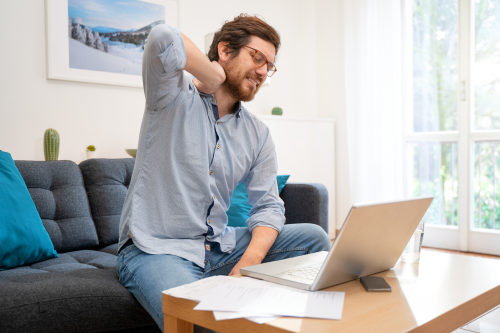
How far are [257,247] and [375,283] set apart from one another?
18.7 inches

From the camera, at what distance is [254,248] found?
4.25 ft

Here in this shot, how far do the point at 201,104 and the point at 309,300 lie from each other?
0.79 metres

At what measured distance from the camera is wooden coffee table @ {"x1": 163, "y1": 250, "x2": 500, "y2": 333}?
2.26 feet

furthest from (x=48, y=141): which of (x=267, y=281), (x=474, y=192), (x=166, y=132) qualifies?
(x=474, y=192)

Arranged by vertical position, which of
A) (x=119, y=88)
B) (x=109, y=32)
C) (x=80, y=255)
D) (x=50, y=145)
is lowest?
(x=80, y=255)

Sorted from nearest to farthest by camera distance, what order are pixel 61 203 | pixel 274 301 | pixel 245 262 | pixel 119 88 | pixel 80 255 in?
pixel 274 301, pixel 245 262, pixel 80 255, pixel 61 203, pixel 119 88

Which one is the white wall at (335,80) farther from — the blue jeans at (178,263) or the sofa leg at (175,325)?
the sofa leg at (175,325)

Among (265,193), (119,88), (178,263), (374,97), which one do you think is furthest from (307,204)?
(374,97)

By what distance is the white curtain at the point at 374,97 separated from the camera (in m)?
3.56

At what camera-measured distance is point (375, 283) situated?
0.89 m

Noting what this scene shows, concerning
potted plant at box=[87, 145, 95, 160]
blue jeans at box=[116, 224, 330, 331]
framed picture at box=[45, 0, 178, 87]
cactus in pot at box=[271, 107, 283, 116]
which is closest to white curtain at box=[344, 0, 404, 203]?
cactus in pot at box=[271, 107, 283, 116]

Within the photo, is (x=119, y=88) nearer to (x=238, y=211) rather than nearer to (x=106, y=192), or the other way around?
(x=106, y=192)

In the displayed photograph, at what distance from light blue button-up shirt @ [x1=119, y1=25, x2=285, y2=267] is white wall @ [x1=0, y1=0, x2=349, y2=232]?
1.54 meters

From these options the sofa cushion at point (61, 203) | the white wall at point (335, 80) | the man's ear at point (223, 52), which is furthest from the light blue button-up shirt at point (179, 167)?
the white wall at point (335, 80)
